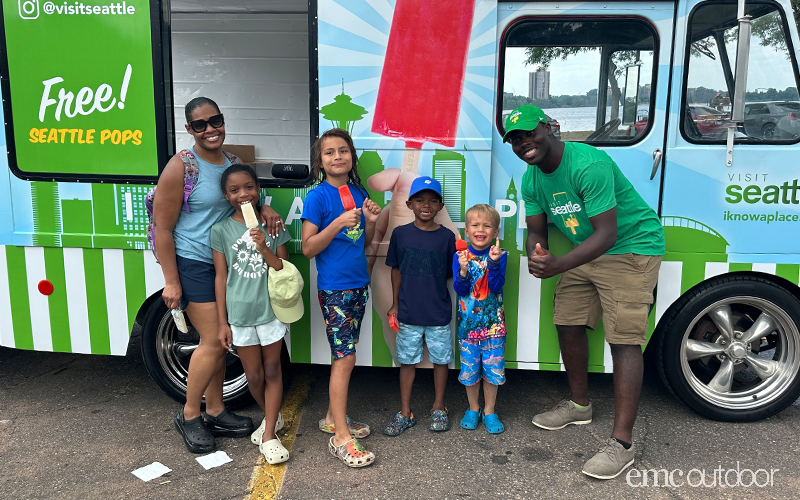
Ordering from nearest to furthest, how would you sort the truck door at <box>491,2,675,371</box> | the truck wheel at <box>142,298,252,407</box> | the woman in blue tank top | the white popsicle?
the white popsicle < the woman in blue tank top < the truck door at <box>491,2,675,371</box> < the truck wheel at <box>142,298,252,407</box>

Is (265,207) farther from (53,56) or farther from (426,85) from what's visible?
(53,56)

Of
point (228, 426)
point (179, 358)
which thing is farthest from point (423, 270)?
point (179, 358)

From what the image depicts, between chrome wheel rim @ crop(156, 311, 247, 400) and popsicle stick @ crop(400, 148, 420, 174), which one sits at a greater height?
popsicle stick @ crop(400, 148, 420, 174)

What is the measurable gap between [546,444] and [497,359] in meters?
0.52

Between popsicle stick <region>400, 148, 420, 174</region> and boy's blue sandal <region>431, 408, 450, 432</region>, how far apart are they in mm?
1347

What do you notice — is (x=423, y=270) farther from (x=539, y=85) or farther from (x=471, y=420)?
(x=539, y=85)

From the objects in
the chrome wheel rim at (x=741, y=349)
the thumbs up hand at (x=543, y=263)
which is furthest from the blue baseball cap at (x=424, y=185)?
the chrome wheel rim at (x=741, y=349)

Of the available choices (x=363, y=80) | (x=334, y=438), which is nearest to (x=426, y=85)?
(x=363, y=80)

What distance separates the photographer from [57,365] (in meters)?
4.59

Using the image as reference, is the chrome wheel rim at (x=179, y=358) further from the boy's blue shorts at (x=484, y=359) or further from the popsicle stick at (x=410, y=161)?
the popsicle stick at (x=410, y=161)

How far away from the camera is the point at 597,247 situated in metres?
2.96

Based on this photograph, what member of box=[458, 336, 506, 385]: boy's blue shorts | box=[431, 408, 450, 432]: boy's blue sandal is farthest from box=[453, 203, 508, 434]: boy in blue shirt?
box=[431, 408, 450, 432]: boy's blue sandal

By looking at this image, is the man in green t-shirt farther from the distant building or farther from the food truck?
the distant building

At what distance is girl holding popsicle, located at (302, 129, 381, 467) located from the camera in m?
3.10
